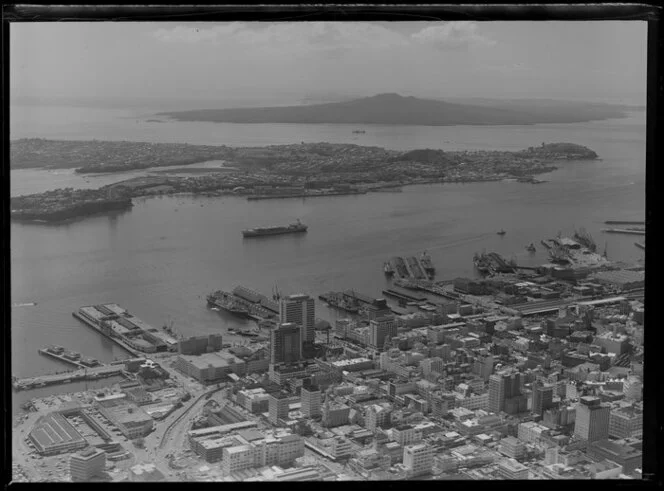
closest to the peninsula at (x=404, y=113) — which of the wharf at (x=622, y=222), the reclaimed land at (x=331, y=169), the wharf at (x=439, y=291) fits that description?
the reclaimed land at (x=331, y=169)

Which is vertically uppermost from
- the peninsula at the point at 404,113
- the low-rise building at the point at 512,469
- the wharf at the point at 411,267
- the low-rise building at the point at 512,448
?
the peninsula at the point at 404,113

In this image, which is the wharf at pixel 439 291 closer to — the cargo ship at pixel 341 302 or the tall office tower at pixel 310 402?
the cargo ship at pixel 341 302

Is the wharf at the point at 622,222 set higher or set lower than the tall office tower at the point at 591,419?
higher

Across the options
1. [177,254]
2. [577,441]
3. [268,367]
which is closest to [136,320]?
[177,254]

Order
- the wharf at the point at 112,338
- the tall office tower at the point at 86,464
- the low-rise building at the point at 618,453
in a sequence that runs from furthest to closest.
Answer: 1. the wharf at the point at 112,338
2. the tall office tower at the point at 86,464
3. the low-rise building at the point at 618,453

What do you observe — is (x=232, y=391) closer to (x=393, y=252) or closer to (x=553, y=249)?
(x=393, y=252)

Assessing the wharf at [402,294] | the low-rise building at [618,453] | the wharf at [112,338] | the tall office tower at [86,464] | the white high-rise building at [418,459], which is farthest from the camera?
the wharf at [402,294]

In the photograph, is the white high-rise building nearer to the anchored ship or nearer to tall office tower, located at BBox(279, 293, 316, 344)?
tall office tower, located at BBox(279, 293, 316, 344)
